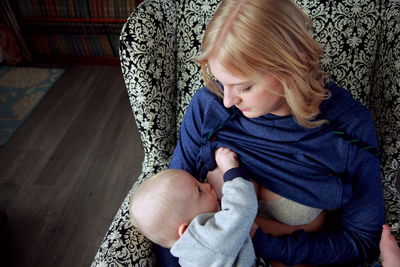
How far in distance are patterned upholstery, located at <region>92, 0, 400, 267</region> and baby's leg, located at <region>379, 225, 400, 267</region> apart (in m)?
0.15

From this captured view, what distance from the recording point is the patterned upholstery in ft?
3.45

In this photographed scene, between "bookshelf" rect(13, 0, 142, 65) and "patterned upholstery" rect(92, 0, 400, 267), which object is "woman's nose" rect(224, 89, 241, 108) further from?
"bookshelf" rect(13, 0, 142, 65)

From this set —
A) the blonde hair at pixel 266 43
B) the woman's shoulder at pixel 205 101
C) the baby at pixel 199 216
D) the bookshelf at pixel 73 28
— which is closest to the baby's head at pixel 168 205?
the baby at pixel 199 216

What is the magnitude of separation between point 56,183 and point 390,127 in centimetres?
184

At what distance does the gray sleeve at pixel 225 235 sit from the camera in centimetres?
80

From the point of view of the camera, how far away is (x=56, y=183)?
2.07 meters

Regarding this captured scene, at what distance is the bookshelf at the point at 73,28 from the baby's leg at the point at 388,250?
8.37ft

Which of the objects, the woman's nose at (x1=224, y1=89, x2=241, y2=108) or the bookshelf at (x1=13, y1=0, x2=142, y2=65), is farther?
the bookshelf at (x1=13, y1=0, x2=142, y2=65)

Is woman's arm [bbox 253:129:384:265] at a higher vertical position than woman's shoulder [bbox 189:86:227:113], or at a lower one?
lower

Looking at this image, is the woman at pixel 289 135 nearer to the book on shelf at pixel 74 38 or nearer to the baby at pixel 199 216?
the baby at pixel 199 216

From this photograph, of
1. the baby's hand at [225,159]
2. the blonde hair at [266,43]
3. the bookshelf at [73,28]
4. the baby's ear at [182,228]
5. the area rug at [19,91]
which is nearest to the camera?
the blonde hair at [266,43]

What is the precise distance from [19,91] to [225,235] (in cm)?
263

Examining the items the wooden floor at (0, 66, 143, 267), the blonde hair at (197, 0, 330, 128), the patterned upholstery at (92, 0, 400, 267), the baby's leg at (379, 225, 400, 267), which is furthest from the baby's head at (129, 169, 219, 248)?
the wooden floor at (0, 66, 143, 267)

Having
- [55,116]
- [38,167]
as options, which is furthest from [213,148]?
[55,116]
